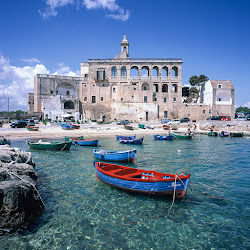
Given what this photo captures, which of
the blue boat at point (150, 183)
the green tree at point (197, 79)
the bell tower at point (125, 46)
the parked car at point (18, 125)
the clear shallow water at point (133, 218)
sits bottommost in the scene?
the clear shallow water at point (133, 218)

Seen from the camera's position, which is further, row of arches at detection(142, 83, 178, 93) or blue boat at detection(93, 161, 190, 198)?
row of arches at detection(142, 83, 178, 93)

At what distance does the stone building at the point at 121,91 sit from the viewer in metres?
52.5

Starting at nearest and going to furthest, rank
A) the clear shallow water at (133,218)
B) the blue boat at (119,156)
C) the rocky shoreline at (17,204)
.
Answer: the clear shallow water at (133,218)
the rocky shoreline at (17,204)
the blue boat at (119,156)

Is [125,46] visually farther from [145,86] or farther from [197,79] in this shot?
[197,79]

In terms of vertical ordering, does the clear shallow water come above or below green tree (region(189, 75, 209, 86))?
below

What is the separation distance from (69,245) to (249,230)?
5.92 meters

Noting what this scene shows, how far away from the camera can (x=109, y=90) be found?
54281 millimetres

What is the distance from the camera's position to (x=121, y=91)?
5450 cm

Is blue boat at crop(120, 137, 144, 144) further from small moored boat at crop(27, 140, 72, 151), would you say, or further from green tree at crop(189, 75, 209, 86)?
green tree at crop(189, 75, 209, 86)

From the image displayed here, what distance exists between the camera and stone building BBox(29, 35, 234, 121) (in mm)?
52531

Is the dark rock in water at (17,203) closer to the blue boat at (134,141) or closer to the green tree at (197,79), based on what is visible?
the blue boat at (134,141)

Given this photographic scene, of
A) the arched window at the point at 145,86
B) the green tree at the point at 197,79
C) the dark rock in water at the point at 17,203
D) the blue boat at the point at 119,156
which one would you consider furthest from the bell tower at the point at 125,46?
the dark rock in water at the point at 17,203

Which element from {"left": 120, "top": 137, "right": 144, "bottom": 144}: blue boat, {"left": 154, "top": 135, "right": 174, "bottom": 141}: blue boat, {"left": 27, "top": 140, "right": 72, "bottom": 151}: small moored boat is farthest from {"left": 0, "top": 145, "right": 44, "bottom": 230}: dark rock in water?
{"left": 154, "top": 135, "right": 174, "bottom": 141}: blue boat

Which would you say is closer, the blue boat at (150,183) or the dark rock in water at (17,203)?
the dark rock in water at (17,203)
